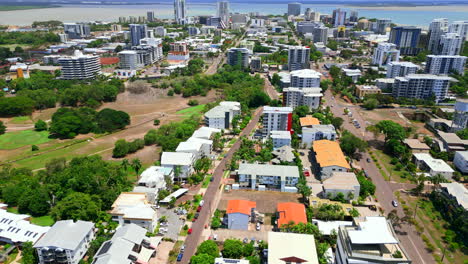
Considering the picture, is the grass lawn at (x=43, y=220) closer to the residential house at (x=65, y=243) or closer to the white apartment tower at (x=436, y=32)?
the residential house at (x=65, y=243)

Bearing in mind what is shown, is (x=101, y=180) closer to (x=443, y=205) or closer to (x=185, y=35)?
(x=443, y=205)

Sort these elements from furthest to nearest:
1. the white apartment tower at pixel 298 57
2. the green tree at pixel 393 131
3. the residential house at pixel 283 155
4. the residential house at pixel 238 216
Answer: the white apartment tower at pixel 298 57, the green tree at pixel 393 131, the residential house at pixel 283 155, the residential house at pixel 238 216

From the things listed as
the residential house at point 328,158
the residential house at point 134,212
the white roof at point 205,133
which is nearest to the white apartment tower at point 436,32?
the residential house at point 328,158

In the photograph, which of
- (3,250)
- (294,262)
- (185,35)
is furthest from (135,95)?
(185,35)

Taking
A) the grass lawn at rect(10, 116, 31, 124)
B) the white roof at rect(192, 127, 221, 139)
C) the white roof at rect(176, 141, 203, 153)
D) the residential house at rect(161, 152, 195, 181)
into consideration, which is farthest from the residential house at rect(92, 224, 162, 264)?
the grass lawn at rect(10, 116, 31, 124)

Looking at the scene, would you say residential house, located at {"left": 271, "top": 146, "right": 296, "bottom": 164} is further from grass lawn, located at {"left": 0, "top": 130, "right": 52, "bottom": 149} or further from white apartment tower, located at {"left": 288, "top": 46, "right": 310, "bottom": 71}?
white apartment tower, located at {"left": 288, "top": 46, "right": 310, "bottom": 71}

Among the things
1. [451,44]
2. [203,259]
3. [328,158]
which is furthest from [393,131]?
[451,44]
